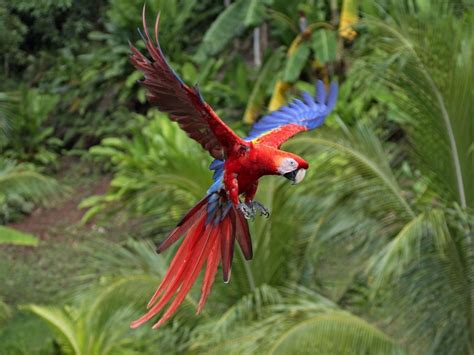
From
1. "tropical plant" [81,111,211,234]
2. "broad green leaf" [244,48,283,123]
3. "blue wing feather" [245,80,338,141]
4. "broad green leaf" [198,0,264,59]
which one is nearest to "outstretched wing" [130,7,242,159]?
"blue wing feather" [245,80,338,141]

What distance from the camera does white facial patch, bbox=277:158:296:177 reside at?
134cm

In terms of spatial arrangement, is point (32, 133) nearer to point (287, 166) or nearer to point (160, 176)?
point (160, 176)

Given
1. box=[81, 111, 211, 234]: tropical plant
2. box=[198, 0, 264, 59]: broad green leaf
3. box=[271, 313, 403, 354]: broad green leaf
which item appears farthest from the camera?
box=[198, 0, 264, 59]: broad green leaf

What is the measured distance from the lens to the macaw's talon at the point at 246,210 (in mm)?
1501

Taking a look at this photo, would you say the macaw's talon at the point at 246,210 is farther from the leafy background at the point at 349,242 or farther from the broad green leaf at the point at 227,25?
the broad green leaf at the point at 227,25

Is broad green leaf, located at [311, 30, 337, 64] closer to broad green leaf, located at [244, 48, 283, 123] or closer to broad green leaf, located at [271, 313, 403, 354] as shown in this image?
broad green leaf, located at [244, 48, 283, 123]

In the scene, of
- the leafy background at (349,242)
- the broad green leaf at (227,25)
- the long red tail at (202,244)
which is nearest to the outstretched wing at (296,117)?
the long red tail at (202,244)

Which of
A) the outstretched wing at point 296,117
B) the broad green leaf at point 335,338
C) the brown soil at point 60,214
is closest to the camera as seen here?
the outstretched wing at point 296,117

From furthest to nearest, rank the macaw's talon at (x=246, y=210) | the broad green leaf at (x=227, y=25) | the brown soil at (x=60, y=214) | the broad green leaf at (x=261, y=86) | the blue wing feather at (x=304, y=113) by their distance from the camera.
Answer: the brown soil at (x=60, y=214)
the broad green leaf at (x=227, y=25)
the broad green leaf at (x=261, y=86)
the blue wing feather at (x=304, y=113)
the macaw's talon at (x=246, y=210)

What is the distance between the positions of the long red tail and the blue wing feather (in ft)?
1.14

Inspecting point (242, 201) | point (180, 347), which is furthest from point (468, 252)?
point (242, 201)

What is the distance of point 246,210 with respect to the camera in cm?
151

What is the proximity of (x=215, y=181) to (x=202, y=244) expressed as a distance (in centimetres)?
14

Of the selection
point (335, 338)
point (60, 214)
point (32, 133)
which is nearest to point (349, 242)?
point (335, 338)
